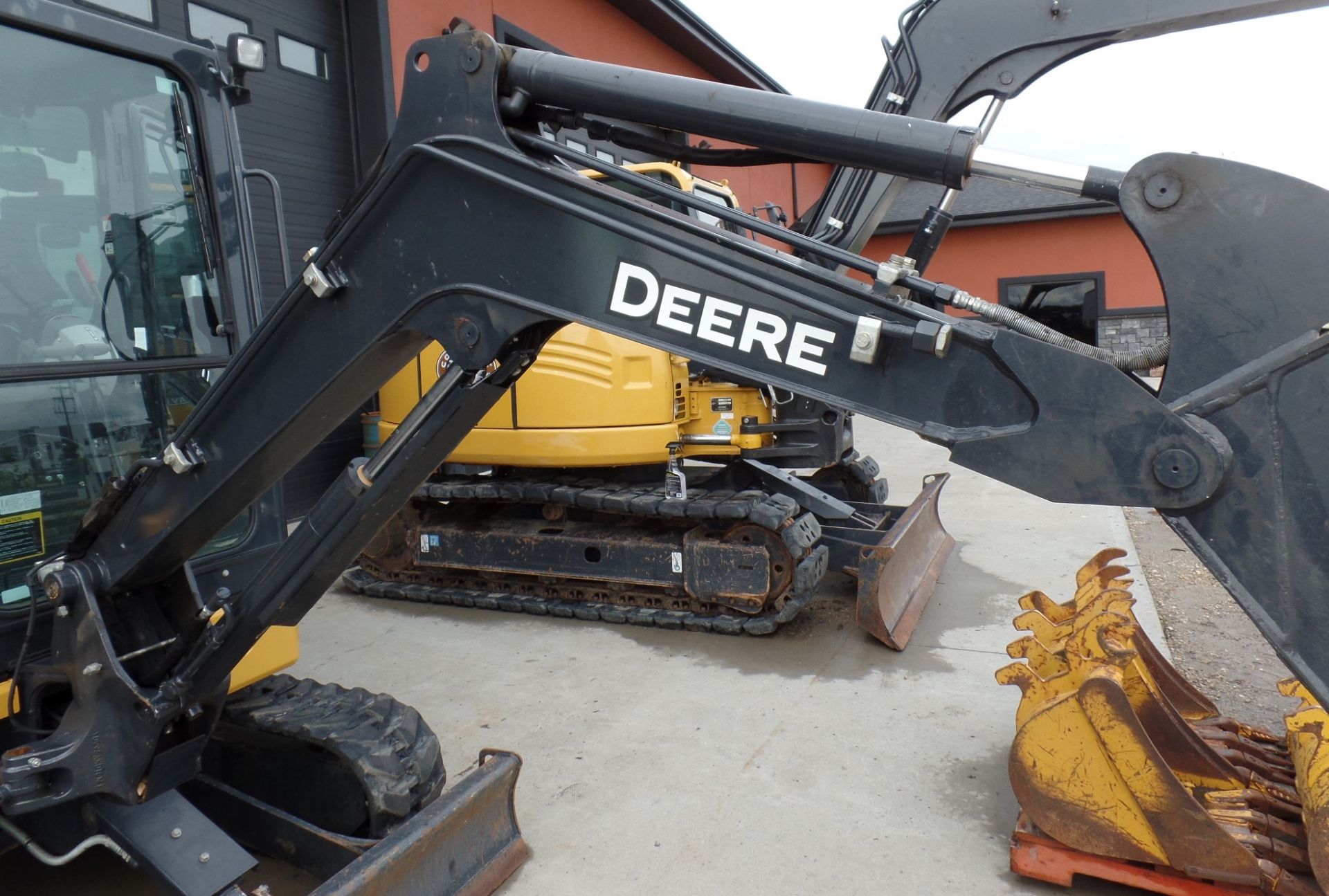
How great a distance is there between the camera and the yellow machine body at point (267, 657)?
281cm

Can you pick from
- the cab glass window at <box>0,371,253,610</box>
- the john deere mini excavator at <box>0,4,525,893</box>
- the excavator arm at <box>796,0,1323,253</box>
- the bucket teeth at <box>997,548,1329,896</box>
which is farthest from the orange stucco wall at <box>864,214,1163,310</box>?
→ the cab glass window at <box>0,371,253,610</box>

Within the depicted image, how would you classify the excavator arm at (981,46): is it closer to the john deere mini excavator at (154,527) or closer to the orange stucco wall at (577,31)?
the orange stucco wall at (577,31)

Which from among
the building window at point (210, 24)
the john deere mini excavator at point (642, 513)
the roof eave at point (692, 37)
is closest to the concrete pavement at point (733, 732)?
the john deere mini excavator at point (642, 513)

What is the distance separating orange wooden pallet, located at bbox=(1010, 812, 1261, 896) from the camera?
2.59 metres

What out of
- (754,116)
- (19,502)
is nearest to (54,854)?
(19,502)

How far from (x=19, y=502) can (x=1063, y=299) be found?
21474mm

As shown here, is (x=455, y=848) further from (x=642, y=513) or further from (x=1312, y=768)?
(x=642, y=513)

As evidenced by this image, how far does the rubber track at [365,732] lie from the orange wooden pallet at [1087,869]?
5.78 feet

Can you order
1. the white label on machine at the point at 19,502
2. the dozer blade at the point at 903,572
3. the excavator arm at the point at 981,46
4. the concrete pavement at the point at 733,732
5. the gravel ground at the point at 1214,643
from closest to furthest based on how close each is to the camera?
the white label on machine at the point at 19,502, the concrete pavement at the point at 733,732, the gravel ground at the point at 1214,643, the excavator arm at the point at 981,46, the dozer blade at the point at 903,572

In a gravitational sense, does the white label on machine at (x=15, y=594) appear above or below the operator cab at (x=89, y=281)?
below

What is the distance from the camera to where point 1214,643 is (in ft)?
16.1

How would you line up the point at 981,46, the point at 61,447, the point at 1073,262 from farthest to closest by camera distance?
1. the point at 1073,262
2. the point at 981,46
3. the point at 61,447

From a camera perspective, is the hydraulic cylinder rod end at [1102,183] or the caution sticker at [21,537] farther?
the caution sticker at [21,537]

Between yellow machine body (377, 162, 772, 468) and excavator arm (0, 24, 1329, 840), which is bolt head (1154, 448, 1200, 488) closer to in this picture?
excavator arm (0, 24, 1329, 840)
